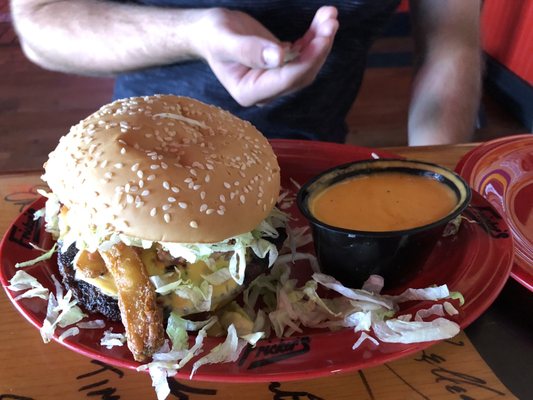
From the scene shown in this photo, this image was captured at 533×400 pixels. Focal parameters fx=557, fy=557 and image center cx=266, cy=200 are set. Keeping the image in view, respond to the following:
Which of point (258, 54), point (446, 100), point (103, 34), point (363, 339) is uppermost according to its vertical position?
point (258, 54)

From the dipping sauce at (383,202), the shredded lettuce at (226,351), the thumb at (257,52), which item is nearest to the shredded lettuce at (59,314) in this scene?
the shredded lettuce at (226,351)

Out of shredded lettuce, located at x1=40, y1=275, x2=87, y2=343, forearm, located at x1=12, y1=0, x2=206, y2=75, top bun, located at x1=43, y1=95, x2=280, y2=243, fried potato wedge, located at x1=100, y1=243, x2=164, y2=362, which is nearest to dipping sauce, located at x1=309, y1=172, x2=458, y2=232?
top bun, located at x1=43, y1=95, x2=280, y2=243

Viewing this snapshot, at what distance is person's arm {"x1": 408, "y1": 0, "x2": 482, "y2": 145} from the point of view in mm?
1986

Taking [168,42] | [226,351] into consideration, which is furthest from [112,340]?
[168,42]

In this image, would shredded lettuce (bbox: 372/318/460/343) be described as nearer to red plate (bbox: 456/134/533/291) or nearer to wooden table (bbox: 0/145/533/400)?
wooden table (bbox: 0/145/533/400)

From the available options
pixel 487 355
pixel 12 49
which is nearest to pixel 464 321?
pixel 487 355

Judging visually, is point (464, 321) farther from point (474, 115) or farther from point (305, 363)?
point (474, 115)

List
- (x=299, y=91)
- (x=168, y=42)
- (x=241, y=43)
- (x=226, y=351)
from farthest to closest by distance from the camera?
(x=299, y=91), (x=168, y=42), (x=241, y=43), (x=226, y=351)

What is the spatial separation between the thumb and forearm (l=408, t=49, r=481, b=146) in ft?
2.90

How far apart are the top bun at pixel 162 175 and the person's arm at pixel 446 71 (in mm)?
1035

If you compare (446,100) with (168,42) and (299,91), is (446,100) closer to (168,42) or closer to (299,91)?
(299,91)

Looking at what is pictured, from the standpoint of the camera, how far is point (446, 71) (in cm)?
206

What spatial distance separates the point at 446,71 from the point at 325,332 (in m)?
1.36

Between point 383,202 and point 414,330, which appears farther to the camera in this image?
point 383,202
